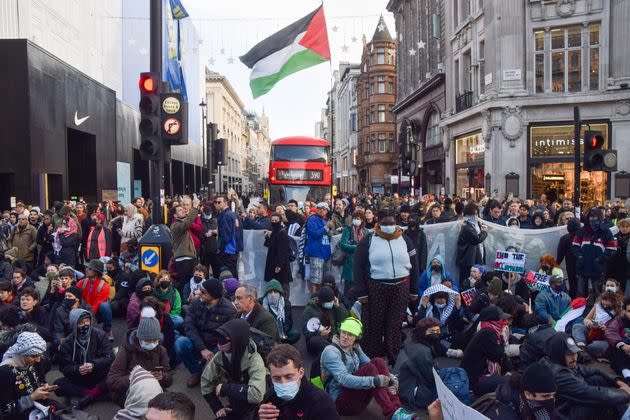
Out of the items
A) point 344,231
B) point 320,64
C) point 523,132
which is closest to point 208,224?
point 344,231

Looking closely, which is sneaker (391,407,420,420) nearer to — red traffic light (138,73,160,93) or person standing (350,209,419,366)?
person standing (350,209,419,366)

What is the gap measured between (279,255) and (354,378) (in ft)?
17.0

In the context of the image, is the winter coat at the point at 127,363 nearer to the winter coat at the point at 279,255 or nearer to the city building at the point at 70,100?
the winter coat at the point at 279,255

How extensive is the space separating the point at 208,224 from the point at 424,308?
4.44 meters

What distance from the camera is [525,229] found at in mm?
11750

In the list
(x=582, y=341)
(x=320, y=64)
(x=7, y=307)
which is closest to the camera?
(x=7, y=307)

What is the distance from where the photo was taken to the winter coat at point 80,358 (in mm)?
6594

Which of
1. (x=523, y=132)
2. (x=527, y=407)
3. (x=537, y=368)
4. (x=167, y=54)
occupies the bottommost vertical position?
(x=527, y=407)

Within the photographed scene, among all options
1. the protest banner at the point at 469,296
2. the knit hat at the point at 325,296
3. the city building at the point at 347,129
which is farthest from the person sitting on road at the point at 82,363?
the city building at the point at 347,129

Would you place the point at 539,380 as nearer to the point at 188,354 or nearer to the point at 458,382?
the point at 458,382

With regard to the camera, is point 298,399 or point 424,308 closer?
point 298,399

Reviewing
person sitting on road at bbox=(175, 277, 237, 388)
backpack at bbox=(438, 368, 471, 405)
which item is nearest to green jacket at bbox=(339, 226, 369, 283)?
person sitting on road at bbox=(175, 277, 237, 388)

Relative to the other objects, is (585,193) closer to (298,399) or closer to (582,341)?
(582,341)

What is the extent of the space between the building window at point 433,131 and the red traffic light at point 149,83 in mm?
30526
